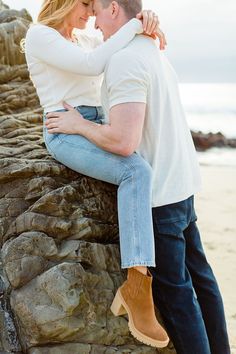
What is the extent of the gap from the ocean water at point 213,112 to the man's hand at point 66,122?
10.4m

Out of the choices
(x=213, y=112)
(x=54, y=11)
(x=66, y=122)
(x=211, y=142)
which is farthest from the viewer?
(x=213, y=112)

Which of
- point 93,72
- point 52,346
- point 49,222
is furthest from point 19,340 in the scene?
point 93,72

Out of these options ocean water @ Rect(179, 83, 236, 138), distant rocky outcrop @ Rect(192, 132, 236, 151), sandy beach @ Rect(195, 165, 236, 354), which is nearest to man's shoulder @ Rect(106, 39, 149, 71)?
sandy beach @ Rect(195, 165, 236, 354)

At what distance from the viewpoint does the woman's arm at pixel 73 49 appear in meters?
2.83

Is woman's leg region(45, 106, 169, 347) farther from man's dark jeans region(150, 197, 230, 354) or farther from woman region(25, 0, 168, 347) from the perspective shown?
man's dark jeans region(150, 197, 230, 354)

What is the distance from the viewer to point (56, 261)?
290 centimetres

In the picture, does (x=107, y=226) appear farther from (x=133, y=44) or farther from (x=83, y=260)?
(x=133, y=44)

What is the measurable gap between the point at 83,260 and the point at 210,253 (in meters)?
3.78

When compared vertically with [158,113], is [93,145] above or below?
below

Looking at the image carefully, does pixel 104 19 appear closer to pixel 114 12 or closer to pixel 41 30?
pixel 114 12

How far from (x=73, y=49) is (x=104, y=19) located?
0.19m

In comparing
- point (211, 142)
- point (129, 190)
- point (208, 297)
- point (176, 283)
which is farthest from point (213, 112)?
point (129, 190)

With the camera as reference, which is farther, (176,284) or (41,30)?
(41,30)

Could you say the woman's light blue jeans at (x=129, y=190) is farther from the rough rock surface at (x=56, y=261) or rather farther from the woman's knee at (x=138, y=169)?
the rough rock surface at (x=56, y=261)
